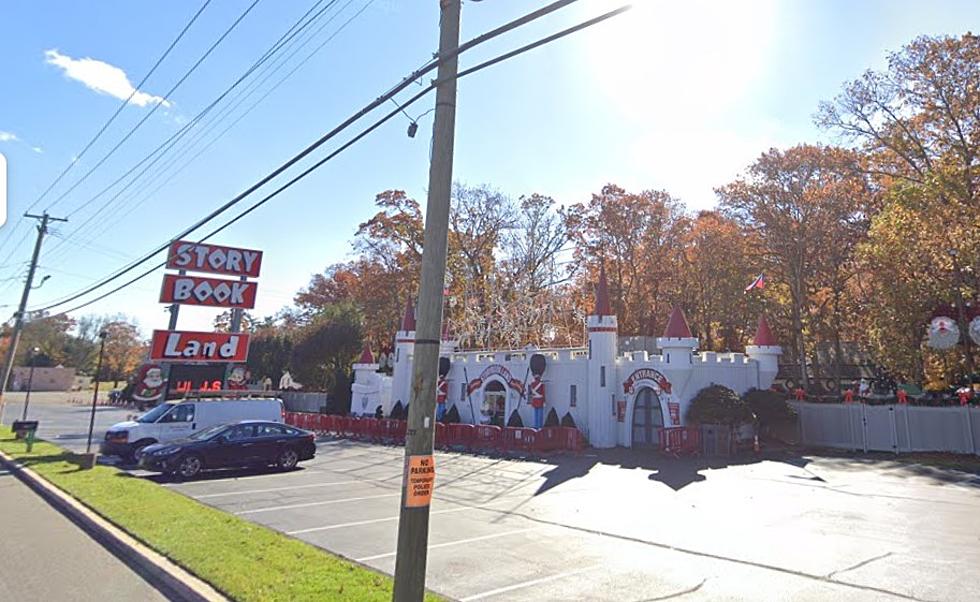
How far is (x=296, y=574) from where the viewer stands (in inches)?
270

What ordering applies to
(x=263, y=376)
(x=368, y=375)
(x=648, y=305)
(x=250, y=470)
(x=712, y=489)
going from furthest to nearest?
(x=263, y=376) < (x=648, y=305) < (x=368, y=375) < (x=250, y=470) < (x=712, y=489)

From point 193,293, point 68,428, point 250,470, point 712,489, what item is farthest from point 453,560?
point 68,428

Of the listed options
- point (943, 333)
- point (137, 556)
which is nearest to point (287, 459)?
point (137, 556)

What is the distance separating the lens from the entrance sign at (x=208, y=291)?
2236 centimetres

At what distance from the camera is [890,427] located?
21938mm

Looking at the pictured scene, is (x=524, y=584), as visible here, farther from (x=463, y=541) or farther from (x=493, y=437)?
(x=493, y=437)

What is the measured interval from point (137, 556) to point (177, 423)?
12737 millimetres

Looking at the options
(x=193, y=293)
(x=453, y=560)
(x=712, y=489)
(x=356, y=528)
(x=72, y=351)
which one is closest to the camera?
(x=453, y=560)

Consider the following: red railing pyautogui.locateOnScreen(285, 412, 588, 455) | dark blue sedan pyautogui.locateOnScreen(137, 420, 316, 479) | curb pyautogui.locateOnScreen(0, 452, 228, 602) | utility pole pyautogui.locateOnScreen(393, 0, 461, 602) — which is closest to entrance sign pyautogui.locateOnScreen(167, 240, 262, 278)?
dark blue sedan pyautogui.locateOnScreen(137, 420, 316, 479)

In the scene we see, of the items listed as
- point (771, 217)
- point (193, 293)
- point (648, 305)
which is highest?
point (771, 217)

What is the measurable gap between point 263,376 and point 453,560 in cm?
4662

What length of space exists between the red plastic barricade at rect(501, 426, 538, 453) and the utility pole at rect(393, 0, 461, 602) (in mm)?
17400

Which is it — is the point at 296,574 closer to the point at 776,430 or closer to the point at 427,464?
the point at 427,464

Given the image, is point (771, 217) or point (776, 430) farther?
point (771, 217)
